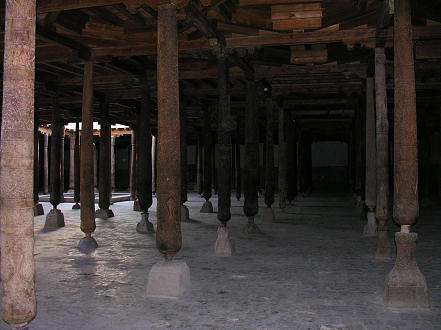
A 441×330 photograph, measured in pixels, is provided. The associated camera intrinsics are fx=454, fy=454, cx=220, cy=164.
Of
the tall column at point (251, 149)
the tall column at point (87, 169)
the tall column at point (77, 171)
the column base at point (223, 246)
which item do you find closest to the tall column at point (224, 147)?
the column base at point (223, 246)

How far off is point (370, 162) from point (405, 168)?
4.32 m

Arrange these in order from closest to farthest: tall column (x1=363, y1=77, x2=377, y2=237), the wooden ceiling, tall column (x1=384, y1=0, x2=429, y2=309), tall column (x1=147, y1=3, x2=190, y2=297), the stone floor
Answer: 1. the stone floor
2. tall column (x1=384, y1=0, x2=429, y2=309)
3. tall column (x1=147, y1=3, x2=190, y2=297)
4. the wooden ceiling
5. tall column (x1=363, y1=77, x2=377, y2=237)

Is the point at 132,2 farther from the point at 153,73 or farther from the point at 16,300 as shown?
the point at 153,73

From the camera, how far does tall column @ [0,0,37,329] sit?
315 centimetres

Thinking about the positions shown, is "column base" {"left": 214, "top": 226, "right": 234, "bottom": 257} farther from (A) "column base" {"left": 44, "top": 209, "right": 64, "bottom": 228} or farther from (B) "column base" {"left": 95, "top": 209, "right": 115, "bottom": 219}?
(B) "column base" {"left": 95, "top": 209, "right": 115, "bottom": 219}

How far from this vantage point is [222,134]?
28.0 feet

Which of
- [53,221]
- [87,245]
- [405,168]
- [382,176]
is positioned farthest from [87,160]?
[405,168]

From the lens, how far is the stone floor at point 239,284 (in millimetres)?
4562

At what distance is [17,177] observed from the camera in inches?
125

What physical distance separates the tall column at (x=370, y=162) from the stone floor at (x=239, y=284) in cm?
48

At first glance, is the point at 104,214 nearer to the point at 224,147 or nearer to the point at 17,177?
the point at 224,147

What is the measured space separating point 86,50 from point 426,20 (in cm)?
631

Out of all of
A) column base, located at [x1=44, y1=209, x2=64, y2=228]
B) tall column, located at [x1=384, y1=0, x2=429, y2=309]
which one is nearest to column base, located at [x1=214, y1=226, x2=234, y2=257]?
tall column, located at [x1=384, y1=0, x2=429, y2=309]

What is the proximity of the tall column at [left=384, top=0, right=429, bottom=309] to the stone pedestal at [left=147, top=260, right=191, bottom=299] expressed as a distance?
238 cm
